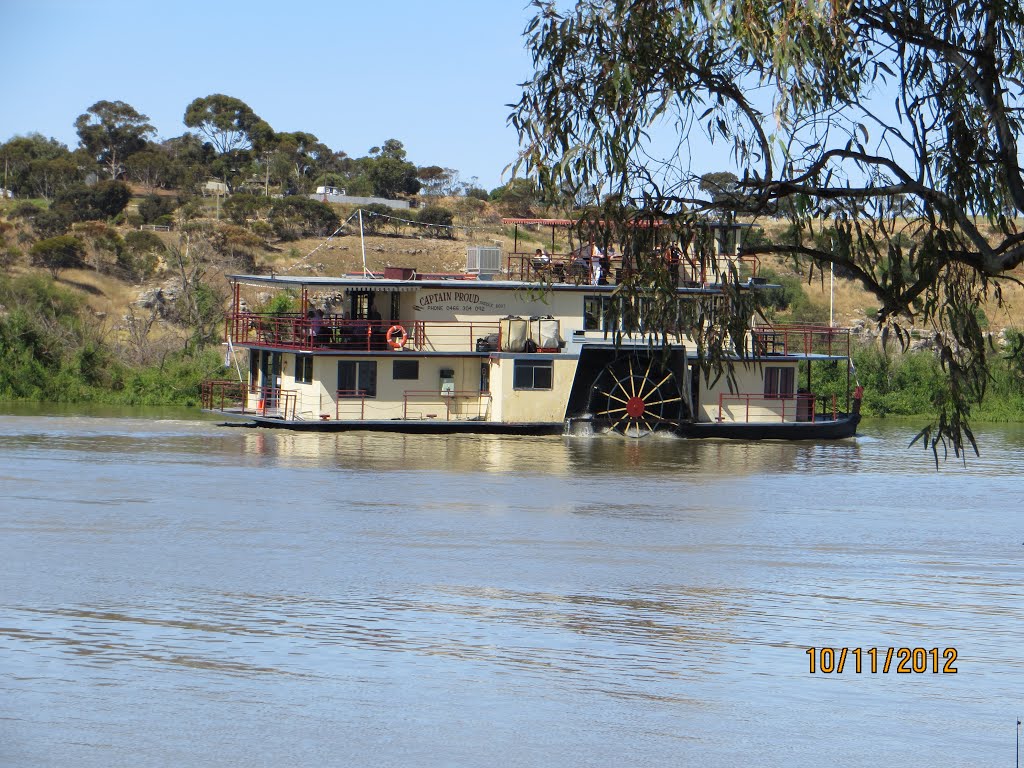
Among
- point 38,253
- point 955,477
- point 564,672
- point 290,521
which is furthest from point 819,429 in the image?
point 38,253

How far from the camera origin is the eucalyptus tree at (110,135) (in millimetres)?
83688

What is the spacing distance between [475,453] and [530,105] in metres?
18.8

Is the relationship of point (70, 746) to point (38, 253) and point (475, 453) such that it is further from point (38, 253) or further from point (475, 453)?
point (38, 253)

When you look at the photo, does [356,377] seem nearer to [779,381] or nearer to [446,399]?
[446,399]

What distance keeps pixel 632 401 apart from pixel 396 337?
5.62 m

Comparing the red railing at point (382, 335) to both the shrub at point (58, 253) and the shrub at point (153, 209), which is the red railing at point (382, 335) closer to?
the shrub at point (58, 253)

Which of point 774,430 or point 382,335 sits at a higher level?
point 382,335

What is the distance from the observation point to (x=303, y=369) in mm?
32469

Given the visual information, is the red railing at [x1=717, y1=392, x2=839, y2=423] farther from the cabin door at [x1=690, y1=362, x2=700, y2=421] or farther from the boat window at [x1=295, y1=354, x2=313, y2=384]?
the boat window at [x1=295, y1=354, x2=313, y2=384]

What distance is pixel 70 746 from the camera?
8.79 m

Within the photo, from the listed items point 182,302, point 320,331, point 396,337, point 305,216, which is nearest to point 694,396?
point 396,337
